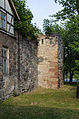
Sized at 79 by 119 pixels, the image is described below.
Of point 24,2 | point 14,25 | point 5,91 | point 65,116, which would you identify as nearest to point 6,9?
point 14,25

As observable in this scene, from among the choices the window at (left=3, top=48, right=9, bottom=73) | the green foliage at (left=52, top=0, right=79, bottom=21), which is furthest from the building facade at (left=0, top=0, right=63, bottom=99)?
the green foliage at (left=52, top=0, right=79, bottom=21)

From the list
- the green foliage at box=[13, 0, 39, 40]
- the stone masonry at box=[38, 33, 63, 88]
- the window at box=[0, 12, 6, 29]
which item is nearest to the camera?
the window at box=[0, 12, 6, 29]

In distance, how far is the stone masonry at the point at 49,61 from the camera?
18.7m

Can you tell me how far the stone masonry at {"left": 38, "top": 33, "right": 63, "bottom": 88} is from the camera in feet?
61.3

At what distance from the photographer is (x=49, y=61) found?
61.8 ft

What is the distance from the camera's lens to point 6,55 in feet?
44.5

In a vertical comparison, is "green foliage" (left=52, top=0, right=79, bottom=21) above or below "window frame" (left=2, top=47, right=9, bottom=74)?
above

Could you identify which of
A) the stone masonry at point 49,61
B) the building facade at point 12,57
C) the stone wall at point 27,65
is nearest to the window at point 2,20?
the building facade at point 12,57

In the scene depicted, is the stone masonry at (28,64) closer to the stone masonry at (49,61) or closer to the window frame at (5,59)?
the stone masonry at (49,61)

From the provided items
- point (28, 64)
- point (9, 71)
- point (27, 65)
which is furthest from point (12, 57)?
point (28, 64)

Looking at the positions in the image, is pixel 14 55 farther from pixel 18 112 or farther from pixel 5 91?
pixel 18 112

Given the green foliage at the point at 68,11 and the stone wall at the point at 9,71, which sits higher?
the green foliage at the point at 68,11

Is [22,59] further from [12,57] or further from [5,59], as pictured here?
[5,59]

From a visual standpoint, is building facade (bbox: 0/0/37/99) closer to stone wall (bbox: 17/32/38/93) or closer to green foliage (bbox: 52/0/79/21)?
stone wall (bbox: 17/32/38/93)
